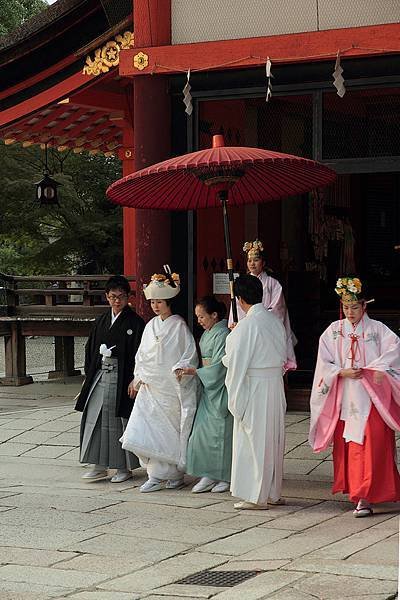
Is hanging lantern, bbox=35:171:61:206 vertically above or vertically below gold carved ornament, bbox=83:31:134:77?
below

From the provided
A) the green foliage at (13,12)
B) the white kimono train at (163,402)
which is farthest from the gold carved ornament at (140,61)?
the green foliage at (13,12)

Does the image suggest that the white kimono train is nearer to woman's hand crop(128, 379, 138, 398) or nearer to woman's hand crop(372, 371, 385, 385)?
woman's hand crop(128, 379, 138, 398)

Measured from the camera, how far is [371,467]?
7.96 meters

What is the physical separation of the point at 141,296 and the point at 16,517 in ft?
11.8

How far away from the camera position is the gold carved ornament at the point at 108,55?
11367 mm

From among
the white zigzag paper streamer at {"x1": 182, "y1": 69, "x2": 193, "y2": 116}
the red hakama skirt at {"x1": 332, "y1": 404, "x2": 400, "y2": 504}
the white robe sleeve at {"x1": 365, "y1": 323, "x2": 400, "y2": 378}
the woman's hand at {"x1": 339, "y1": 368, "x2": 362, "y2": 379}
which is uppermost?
the white zigzag paper streamer at {"x1": 182, "y1": 69, "x2": 193, "y2": 116}

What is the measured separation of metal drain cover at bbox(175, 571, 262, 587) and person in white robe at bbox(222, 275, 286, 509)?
71.0 inches

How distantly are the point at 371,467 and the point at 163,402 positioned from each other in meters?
1.88

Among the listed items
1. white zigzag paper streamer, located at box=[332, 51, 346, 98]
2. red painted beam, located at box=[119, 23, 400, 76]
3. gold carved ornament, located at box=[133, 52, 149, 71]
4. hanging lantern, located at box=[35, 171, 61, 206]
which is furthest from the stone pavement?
hanging lantern, located at box=[35, 171, 61, 206]

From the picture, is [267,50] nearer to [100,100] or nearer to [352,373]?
[352,373]

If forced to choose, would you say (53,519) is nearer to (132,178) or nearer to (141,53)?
(132,178)

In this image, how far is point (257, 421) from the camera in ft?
27.1

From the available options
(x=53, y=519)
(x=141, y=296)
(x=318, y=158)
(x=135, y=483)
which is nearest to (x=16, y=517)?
(x=53, y=519)

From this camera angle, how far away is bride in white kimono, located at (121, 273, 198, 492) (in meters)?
9.02
